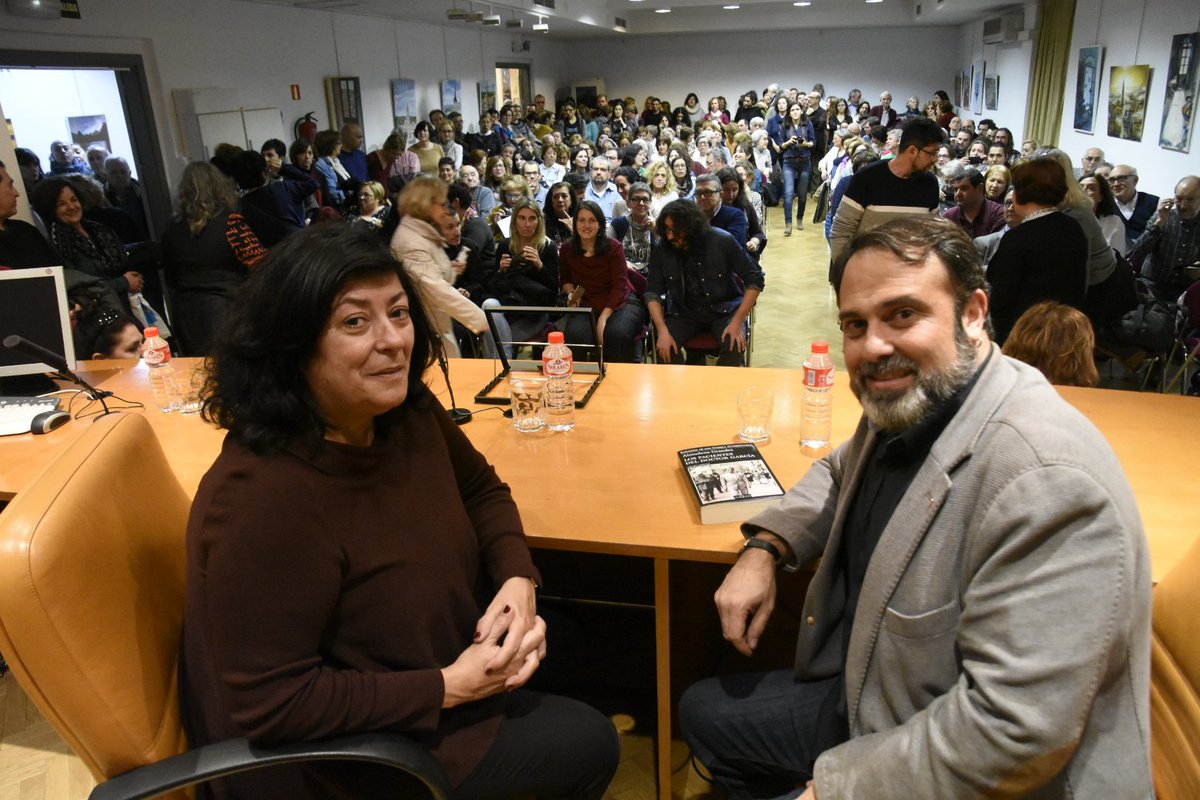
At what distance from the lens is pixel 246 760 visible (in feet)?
3.61

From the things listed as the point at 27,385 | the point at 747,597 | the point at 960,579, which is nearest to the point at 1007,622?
the point at 960,579

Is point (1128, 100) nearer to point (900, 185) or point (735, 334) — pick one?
point (900, 185)

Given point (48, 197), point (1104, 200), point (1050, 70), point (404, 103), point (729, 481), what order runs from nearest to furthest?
point (729, 481) < point (48, 197) < point (1104, 200) < point (1050, 70) < point (404, 103)

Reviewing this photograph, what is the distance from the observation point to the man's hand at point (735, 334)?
13.1 ft

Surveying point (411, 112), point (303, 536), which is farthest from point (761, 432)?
point (411, 112)

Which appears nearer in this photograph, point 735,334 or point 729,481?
point 729,481

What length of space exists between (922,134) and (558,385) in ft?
9.23

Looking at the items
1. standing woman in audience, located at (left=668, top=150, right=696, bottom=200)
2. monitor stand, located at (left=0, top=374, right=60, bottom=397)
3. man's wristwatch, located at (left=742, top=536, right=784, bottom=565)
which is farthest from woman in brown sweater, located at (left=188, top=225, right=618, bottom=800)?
standing woman in audience, located at (left=668, top=150, right=696, bottom=200)

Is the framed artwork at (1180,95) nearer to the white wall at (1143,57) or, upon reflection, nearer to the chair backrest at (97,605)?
the white wall at (1143,57)

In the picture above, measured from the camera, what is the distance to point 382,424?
1.40 metres

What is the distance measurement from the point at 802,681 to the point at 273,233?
171 inches

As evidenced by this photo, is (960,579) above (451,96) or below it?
below

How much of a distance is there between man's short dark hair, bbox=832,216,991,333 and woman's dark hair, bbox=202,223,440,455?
0.85 metres

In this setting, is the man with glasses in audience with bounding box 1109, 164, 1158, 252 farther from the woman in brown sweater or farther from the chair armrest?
the chair armrest
